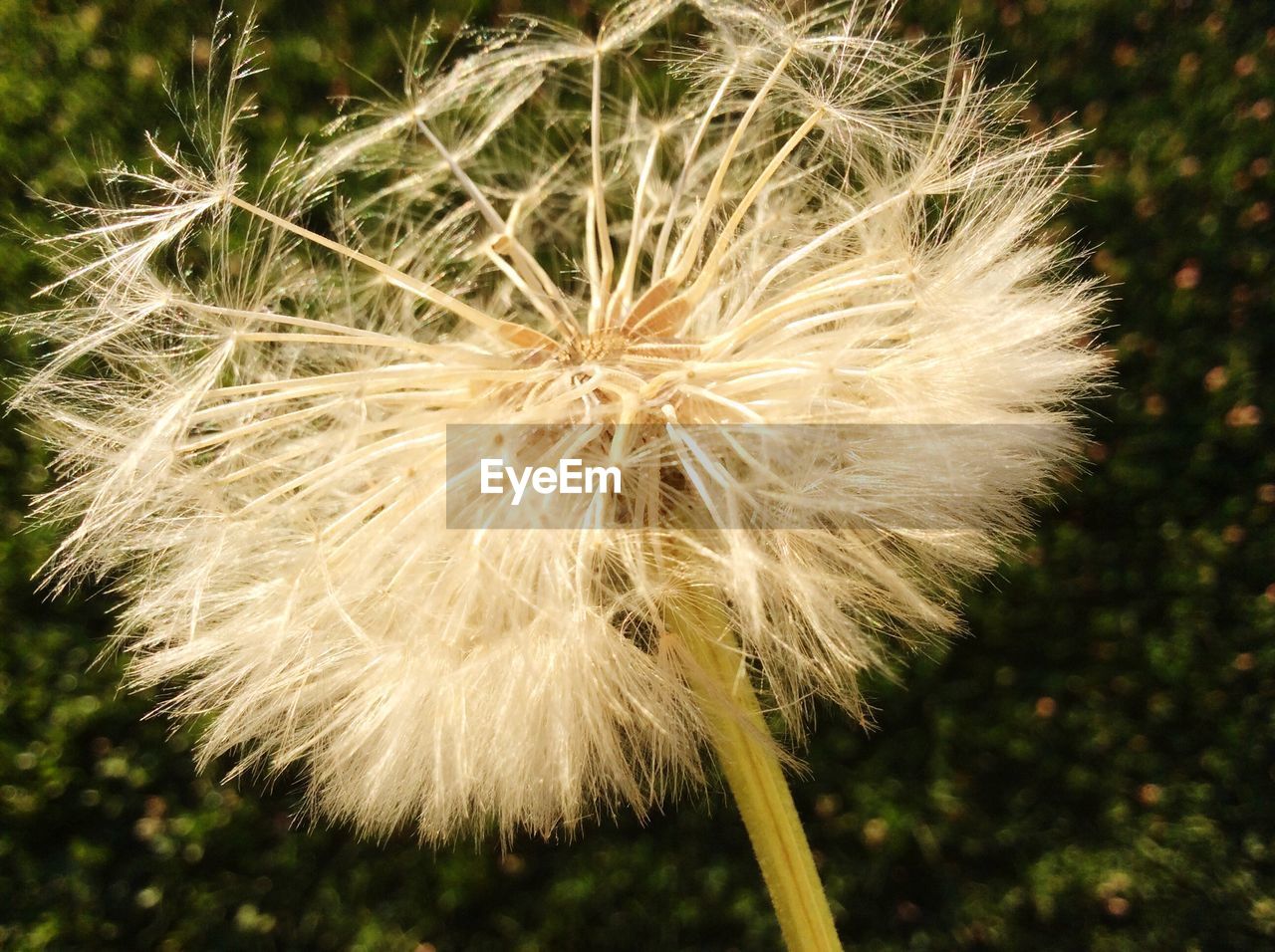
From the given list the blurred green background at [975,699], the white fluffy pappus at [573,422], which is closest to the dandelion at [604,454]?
the white fluffy pappus at [573,422]

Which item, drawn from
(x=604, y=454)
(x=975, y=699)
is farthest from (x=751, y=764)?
(x=975, y=699)

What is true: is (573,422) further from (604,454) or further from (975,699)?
(975,699)

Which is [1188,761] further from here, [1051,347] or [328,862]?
[328,862]

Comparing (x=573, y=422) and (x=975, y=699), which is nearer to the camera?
(x=573, y=422)

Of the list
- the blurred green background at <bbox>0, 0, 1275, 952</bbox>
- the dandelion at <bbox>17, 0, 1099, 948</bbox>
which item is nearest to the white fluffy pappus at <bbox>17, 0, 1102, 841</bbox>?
the dandelion at <bbox>17, 0, 1099, 948</bbox>

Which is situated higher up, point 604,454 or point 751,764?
point 604,454

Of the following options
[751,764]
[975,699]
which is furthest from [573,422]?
[975,699]

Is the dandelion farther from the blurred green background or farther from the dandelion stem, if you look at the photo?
the blurred green background
